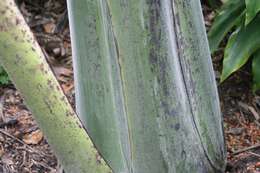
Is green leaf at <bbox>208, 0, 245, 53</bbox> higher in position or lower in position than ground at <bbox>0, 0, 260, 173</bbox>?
higher

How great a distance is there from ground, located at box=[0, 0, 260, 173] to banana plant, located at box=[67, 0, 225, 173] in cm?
32

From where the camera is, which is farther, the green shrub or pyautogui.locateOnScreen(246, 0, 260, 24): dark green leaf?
the green shrub

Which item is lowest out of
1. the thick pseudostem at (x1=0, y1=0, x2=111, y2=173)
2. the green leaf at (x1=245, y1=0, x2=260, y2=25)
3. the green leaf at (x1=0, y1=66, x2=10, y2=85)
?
the green leaf at (x1=0, y1=66, x2=10, y2=85)

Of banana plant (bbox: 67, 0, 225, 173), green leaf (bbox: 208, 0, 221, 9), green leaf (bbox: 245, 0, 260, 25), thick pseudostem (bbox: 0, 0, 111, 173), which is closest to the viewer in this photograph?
thick pseudostem (bbox: 0, 0, 111, 173)

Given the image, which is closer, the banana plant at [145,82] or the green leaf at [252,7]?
the banana plant at [145,82]

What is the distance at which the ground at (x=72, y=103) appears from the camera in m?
1.70

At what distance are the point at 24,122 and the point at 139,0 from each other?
0.84 metres

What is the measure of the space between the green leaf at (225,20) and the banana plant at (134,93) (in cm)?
51

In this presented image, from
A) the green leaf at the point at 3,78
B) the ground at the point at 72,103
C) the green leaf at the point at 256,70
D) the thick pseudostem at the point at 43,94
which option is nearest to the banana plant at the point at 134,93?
the thick pseudostem at the point at 43,94

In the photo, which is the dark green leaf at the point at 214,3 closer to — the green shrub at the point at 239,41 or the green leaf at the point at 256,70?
the green shrub at the point at 239,41

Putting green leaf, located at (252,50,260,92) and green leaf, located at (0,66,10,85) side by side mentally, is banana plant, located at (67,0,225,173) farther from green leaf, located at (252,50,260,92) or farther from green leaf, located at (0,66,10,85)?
green leaf, located at (0,66,10,85)

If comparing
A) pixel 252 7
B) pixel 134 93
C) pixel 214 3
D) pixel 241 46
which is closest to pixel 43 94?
pixel 134 93

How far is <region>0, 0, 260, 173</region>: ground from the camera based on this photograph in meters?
1.70

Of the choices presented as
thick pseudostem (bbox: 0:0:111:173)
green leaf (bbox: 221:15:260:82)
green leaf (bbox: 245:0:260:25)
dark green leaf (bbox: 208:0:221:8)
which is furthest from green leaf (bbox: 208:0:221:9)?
thick pseudostem (bbox: 0:0:111:173)
